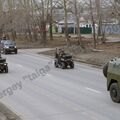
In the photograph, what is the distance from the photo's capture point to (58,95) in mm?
19812

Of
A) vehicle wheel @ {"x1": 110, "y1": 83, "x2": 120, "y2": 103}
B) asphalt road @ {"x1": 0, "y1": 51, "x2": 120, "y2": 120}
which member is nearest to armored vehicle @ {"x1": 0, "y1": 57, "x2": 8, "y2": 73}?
asphalt road @ {"x1": 0, "y1": 51, "x2": 120, "y2": 120}

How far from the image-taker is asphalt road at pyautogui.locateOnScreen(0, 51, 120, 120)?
1544 cm

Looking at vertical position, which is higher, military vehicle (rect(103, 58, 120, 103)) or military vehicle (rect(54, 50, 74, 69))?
military vehicle (rect(103, 58, 120, 103))

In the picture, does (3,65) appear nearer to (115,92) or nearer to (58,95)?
(58,95)

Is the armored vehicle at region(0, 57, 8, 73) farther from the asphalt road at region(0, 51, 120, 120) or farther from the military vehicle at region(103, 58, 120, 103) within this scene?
the military vehicle at region(103, 58, 120, 103)

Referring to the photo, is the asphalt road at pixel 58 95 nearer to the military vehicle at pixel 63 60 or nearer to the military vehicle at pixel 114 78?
the military vehicle at pixel 114 78

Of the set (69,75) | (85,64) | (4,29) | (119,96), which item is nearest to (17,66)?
(85,64)

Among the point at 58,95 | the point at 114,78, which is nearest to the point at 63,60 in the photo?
the point at 58,95

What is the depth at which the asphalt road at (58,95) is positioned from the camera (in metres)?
15.4

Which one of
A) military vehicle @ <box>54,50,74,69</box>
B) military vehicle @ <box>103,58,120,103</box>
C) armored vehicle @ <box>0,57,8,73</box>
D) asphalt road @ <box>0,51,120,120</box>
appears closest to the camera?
asphalt road @ <box>0,51,120,120</box>

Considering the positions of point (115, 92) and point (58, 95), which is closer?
point (115, 92)

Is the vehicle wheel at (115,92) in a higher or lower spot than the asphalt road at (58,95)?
higher

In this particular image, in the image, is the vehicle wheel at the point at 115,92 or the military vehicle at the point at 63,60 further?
the military vehicle at the point at 63,60

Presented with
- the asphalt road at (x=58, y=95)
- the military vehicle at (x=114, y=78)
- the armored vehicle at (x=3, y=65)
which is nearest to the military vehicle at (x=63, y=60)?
the asphalt road at (x=58, y=95)
